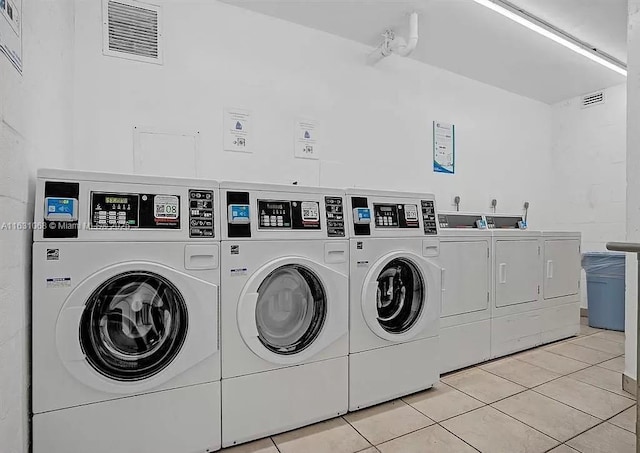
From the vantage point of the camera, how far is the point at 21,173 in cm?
119

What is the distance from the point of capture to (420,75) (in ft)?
10.9

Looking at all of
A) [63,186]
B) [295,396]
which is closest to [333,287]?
[295,396]

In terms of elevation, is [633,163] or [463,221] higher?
[633,163]

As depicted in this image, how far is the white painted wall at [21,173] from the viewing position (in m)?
1.03

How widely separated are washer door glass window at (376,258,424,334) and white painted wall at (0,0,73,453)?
1601 millimetres

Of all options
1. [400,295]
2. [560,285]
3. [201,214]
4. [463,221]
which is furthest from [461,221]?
[201,214]

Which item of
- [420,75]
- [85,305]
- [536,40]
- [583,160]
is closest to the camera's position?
[85,305]

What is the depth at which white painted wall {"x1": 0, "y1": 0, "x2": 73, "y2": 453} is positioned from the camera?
1.03 metres

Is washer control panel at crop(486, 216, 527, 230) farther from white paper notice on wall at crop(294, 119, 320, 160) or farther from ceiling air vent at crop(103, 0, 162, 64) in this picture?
ceiling air vent at crop(103, 0, 162, 64)

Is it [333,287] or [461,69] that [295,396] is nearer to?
[333,287]

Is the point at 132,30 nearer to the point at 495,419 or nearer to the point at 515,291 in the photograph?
the point at 495,419

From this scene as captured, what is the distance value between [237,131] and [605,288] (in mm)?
3783

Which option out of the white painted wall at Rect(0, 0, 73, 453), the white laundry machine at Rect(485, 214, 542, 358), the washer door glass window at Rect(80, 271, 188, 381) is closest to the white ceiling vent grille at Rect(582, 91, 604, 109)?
the white laundry machine at Rect(485, 214, 542, 358)

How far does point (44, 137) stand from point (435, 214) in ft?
6.69
